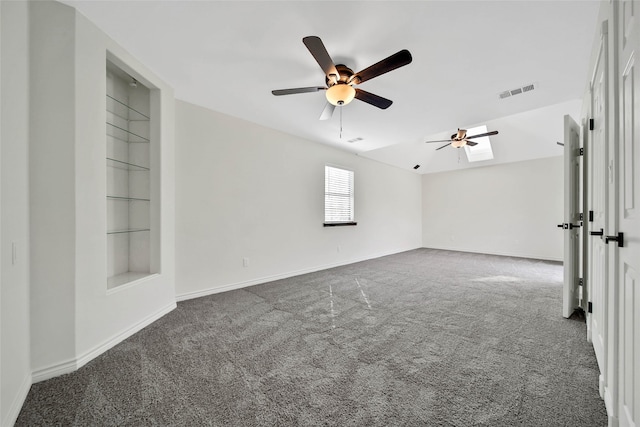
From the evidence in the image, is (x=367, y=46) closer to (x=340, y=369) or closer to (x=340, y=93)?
(x=340, y=93)

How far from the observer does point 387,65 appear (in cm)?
199

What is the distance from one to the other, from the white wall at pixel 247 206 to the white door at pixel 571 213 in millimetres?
3519

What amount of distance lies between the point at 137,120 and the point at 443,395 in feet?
12.3

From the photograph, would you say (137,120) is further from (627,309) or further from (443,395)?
(627,309)

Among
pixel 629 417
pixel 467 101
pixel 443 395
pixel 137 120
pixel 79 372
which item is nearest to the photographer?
pixel 629 417

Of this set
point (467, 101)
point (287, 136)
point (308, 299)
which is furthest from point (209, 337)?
point (467, 101)

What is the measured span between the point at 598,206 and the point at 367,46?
2.21m

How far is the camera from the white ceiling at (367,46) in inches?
72.7

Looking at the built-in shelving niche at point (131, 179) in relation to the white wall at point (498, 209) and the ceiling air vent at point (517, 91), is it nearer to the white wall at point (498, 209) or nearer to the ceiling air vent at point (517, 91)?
the ceiling air vent at point (517, 91)

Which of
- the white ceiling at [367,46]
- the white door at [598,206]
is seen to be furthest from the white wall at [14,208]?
the white door at [598,206]

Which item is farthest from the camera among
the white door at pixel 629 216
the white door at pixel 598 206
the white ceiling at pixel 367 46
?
the white ceiling at pixel 367 46

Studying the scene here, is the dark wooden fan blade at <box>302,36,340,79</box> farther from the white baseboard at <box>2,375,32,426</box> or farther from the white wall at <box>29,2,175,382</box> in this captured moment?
the white baseboard at <box>2,375,32,426</box>

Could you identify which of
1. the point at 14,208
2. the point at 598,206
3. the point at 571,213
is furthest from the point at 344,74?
the point at 571,213

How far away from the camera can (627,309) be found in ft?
3.45
